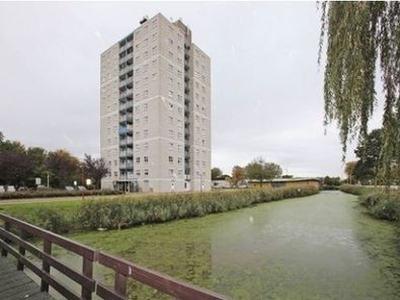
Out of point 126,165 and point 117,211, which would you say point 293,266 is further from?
point 126,165

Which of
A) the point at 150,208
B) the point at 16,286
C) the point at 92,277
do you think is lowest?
the point at 150,208

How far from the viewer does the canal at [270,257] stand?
6141mm

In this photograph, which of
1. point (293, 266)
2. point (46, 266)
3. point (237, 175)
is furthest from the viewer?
point (237, 175)

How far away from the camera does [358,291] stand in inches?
237

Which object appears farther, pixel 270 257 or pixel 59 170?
pixel 59 170

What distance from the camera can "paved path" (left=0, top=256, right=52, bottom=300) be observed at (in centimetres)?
400

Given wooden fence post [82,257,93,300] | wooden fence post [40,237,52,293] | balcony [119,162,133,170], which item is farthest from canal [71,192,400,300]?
balcony [119,162,133,170]

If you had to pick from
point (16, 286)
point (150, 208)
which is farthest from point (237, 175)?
point (16, 286)

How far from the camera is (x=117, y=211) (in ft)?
49.5

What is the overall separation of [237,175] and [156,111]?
39.0m

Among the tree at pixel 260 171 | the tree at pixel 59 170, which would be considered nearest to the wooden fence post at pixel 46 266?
the tree at pixel 59 170

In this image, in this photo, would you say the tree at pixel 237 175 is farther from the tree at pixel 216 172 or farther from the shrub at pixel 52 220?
the shrub at pixel 52 220

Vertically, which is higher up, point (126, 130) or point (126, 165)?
point (126, 130)

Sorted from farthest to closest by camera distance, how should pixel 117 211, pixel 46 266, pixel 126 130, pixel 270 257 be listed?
pixel 126 130, pixel 117 211, pixel 270 257, pixel 46 266
